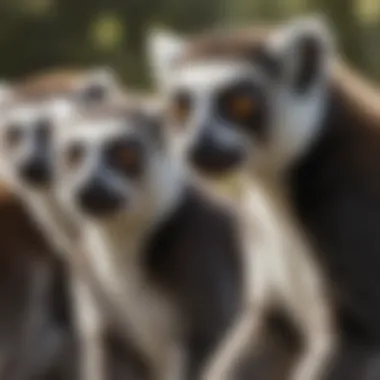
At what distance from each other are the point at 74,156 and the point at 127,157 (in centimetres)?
5

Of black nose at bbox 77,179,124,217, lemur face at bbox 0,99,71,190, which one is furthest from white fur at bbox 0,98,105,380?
black nose at bbox 77,179,124,217

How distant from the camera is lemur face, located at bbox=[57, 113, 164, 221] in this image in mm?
1029

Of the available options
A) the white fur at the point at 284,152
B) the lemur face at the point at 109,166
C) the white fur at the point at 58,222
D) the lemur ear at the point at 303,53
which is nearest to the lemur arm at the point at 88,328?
the white fur at the point at 58,222

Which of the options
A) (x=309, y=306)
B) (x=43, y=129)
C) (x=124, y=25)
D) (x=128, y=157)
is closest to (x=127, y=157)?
(x=128, y=157)

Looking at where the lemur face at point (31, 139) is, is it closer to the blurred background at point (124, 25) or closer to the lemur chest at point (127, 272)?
the lemur chest at point (127, 272)

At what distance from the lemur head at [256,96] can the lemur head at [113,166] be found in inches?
3.7

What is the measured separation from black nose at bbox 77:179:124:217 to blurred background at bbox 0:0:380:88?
30cm

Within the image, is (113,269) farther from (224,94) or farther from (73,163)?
(224,94)

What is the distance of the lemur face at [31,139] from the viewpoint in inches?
43.8

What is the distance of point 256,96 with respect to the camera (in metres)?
0.96

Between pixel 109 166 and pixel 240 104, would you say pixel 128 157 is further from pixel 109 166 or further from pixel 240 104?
pixel 240 104

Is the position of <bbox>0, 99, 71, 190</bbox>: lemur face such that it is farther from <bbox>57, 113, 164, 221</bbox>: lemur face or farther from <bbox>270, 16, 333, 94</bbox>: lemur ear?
<bbox>270, 16, 333, 94</bbox>: lemur ear

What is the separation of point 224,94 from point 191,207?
0.66 feet

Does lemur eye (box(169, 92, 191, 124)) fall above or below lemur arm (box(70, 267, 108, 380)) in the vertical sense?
above
